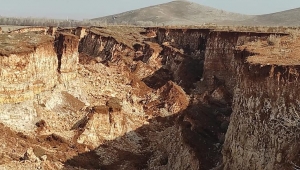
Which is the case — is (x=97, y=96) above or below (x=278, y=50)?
below

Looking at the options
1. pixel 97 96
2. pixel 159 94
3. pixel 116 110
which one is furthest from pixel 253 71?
pixel 159 94

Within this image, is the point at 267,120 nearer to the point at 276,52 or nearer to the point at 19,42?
the point at 276,52

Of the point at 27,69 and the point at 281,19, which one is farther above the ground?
the point at 281,19

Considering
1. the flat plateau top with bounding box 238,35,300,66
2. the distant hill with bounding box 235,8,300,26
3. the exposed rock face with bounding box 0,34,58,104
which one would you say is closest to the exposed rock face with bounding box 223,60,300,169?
the flat plateau top with bounding box 238,35,300,66

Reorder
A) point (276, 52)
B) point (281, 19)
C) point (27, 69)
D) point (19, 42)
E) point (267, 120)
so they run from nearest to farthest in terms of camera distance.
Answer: point (267, 120) < point (276, 52) < point (27, 69) < point (19, 42) < point (281, 19)

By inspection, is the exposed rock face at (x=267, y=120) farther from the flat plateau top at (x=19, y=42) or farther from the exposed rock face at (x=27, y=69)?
the flat plateau top at (x=19, y=42)

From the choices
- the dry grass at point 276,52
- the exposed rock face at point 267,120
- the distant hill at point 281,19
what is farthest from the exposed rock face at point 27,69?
the distant hill at point 281,19

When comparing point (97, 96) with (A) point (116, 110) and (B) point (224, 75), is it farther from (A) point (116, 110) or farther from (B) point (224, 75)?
(B) point (224, 75)

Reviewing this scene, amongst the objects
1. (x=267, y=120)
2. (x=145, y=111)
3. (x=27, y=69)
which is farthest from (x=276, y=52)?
(x=145, y=111)
